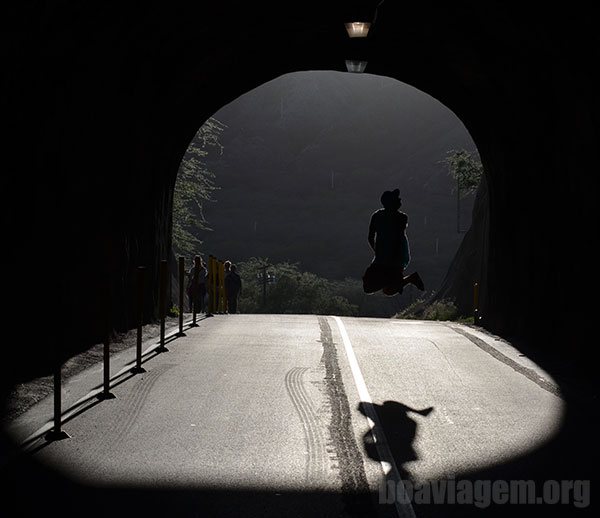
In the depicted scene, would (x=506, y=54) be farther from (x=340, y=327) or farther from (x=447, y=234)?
(x=447, y=234)

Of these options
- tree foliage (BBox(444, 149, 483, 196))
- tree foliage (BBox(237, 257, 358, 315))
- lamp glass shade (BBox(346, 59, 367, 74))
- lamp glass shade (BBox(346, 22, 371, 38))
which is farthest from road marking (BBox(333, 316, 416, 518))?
tree foliage (BBox(237, 257, 358, 315))

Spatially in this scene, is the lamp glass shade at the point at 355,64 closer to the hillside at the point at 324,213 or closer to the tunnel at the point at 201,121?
the tunnel at the point at 201,121

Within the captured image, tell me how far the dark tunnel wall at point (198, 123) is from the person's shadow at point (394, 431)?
2647mm

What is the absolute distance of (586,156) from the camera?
13438 mm

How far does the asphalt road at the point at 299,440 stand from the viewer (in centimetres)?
638

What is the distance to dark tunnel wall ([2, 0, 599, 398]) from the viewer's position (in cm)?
1124

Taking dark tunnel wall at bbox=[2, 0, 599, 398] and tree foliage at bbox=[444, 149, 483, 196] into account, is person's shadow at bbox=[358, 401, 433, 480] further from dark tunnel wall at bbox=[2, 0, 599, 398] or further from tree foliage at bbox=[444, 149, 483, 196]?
tree foliage at bbox=[444, 149, 483, 196]

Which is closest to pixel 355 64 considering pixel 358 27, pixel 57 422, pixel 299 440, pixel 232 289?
pixel 358 27

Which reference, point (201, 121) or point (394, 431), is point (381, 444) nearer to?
point (394, 431)

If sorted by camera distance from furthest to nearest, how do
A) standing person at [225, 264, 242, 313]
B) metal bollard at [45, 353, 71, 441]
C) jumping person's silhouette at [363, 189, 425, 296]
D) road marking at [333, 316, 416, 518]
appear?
standing person at [225, 264, 242, 313], jumping person's silhouette at [363, 189, 425, 296], metal bollard at [45, 353, 71, 441], road marking at [333, 316, 416, 518]

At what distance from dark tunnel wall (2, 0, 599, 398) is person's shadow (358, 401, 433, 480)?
2.65 m

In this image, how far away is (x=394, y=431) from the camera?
859 cm

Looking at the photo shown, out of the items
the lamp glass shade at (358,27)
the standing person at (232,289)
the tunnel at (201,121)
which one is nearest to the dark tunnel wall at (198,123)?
the tunnel at (201,121)

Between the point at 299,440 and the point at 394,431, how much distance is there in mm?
934
